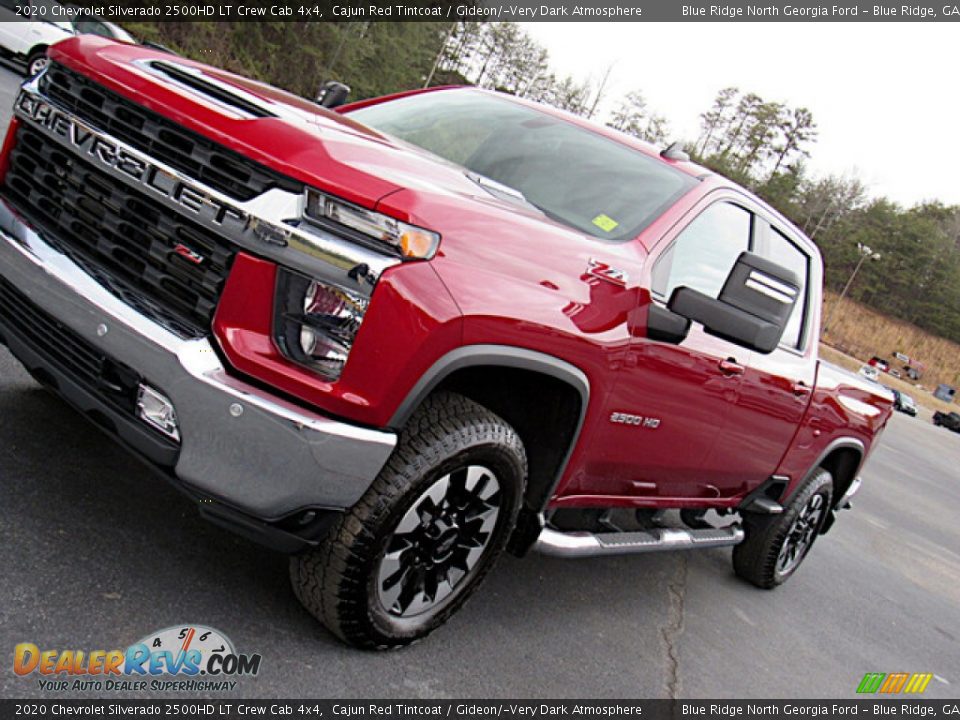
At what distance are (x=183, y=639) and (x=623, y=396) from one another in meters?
1.71

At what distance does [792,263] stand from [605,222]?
1.79 m

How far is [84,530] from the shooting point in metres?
2.96

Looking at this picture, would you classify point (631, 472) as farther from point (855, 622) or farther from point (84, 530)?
point (855, 622)

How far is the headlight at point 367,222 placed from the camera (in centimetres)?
236

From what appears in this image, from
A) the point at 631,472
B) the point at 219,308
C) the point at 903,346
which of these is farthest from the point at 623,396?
the point at 903,346

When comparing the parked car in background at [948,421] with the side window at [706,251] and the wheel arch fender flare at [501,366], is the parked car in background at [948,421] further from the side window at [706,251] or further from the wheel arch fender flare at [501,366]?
the wheel arch fender flare at [501,366]

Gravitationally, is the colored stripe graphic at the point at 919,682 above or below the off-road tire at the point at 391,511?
below

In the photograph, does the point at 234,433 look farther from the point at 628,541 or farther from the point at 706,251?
the point at 706,251

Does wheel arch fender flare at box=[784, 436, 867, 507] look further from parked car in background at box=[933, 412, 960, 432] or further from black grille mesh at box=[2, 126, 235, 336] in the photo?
parked car in background at box=[933, 412, 960, 432]

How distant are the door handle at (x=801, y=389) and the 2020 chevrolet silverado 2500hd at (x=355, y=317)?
0.96 metres

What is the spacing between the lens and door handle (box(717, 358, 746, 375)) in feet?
12.3

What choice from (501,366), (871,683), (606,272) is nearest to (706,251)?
(606,272)

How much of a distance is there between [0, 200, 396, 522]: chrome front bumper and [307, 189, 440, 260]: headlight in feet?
1.58

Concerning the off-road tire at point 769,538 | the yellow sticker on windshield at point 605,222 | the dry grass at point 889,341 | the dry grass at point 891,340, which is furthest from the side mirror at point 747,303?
the dry grass at point 891,340
